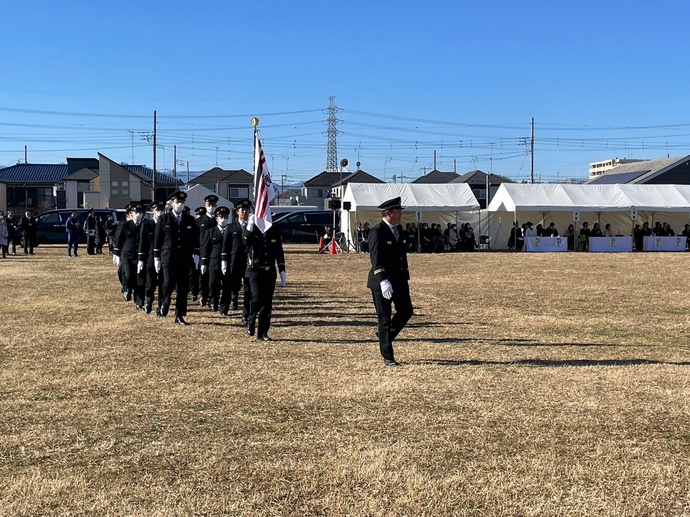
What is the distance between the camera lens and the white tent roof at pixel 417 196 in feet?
110

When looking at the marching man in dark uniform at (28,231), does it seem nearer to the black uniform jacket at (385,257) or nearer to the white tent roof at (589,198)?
the white tent roof at (589,198)

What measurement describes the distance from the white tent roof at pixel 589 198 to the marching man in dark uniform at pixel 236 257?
2418cm

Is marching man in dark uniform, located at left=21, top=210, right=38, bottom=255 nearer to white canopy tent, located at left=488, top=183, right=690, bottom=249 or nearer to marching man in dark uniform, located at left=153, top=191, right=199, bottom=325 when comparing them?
marching man in dark uniform, located at left=153, top=191, right=199, bottom=325

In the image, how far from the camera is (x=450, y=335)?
9.98 meters

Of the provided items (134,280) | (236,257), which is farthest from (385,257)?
(134,280)

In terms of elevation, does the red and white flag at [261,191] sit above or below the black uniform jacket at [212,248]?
above

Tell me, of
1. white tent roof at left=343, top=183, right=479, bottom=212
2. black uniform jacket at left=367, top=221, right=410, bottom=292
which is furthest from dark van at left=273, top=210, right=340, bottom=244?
black uniform jacket at left=367, top=221, right=410, bottom=292

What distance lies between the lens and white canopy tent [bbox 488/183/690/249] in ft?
112

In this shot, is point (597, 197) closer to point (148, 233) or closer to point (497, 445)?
point (148, 233)

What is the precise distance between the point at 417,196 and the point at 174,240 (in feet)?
80.1


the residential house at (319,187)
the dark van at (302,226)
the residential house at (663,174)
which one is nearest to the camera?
the dark van at (302,226)

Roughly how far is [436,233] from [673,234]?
11.4 metres

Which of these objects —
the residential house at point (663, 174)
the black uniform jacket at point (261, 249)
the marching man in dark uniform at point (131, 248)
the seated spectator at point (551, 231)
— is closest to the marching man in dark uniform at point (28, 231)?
the marching man in dark uniform at point (131, 248)

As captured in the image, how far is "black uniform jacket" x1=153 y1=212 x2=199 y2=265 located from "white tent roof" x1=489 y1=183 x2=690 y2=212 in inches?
982
